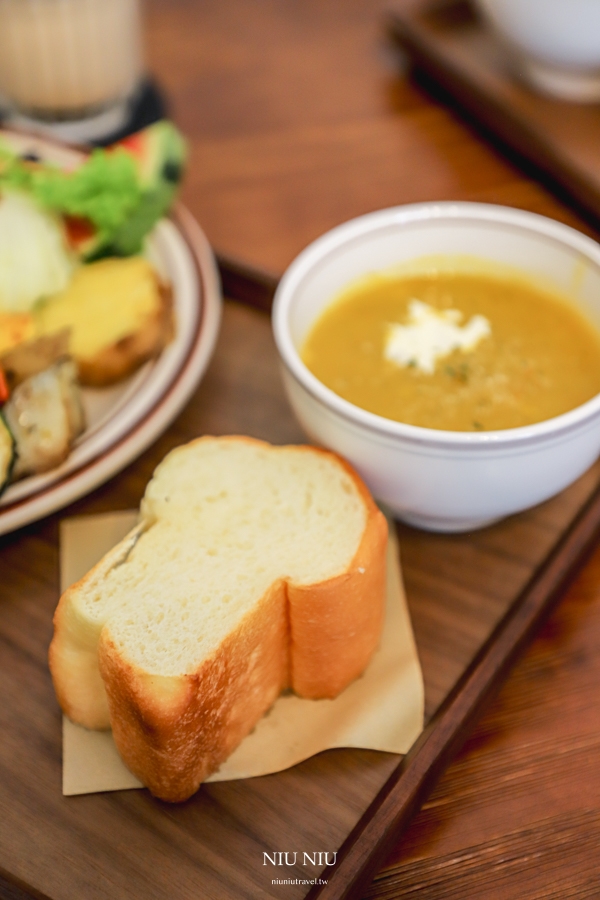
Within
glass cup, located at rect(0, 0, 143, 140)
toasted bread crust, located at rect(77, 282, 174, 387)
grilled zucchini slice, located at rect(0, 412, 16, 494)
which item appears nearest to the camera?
grilled zucchini slice, located at rect(0, 412, 16, 494)

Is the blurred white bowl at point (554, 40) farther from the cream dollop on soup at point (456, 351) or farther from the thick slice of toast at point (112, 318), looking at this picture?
the thick slice of toast at point (112, 318)

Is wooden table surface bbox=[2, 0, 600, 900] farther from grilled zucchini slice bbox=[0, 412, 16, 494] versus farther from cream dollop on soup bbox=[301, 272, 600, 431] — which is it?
cream dollop on soup bbox=[301, 272, 600, 431]

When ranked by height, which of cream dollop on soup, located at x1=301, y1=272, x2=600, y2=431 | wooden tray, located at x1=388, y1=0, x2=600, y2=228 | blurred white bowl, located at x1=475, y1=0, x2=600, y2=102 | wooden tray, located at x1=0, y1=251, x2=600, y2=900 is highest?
blurred white bowl, located at x1=475, y1=0, x2=600, y2=102

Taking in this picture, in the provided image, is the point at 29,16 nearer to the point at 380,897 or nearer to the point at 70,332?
the point at 70,332

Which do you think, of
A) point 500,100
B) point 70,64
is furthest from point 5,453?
point 500,100

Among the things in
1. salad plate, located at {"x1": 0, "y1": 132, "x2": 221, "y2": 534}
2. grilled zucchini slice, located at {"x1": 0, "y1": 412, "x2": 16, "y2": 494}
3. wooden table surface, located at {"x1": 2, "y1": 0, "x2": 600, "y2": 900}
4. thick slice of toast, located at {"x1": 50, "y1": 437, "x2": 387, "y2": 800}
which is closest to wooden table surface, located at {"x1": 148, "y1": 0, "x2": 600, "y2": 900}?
wooden table surface, located at {"x1": 2, "y1": 0, "x2": 600, "y2": 900}

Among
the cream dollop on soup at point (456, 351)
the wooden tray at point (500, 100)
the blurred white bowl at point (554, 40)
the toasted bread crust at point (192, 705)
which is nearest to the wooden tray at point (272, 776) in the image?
the toasted bread crust at point (192, 705)
